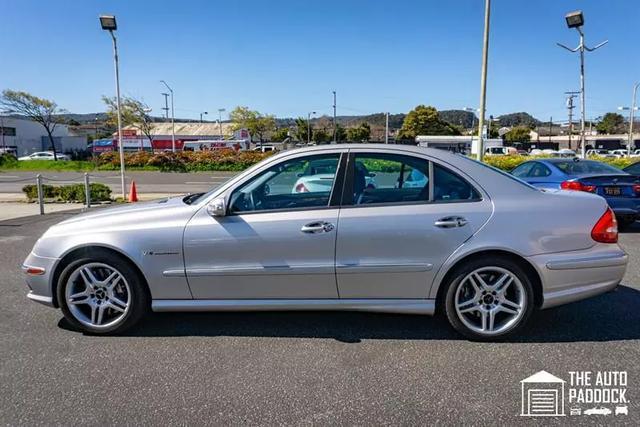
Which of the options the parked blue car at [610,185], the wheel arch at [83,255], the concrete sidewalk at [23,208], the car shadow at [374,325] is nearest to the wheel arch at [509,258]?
the car shadow at [374,325]

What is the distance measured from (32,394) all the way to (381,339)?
2.46m

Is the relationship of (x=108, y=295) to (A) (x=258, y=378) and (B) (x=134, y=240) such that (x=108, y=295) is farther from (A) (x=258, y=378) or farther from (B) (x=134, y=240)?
(A) (x=258, y=378)

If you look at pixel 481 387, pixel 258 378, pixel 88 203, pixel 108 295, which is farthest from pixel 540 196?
pixel 88 203

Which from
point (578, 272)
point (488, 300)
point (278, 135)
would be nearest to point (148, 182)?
point (488, 300)

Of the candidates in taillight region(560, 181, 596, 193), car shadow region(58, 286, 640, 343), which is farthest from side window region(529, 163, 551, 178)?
car shadow region(58, 286, 640, 343)

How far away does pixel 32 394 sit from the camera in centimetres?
288

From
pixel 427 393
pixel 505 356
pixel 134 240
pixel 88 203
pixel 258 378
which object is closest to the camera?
pixel 427 393

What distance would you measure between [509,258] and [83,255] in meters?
3.39

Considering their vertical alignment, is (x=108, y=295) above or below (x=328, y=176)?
below

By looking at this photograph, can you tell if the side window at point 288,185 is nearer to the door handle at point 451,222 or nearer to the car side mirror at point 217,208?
the car side mirror at point 217,208

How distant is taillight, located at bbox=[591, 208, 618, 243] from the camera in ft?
11.7

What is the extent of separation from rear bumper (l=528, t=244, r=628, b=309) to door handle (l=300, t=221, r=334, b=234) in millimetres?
1578

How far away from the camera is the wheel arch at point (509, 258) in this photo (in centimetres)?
349

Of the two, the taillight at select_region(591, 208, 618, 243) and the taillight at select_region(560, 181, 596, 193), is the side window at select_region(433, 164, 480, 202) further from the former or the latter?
the taillight at select_region(560, 181, 596, 193)
